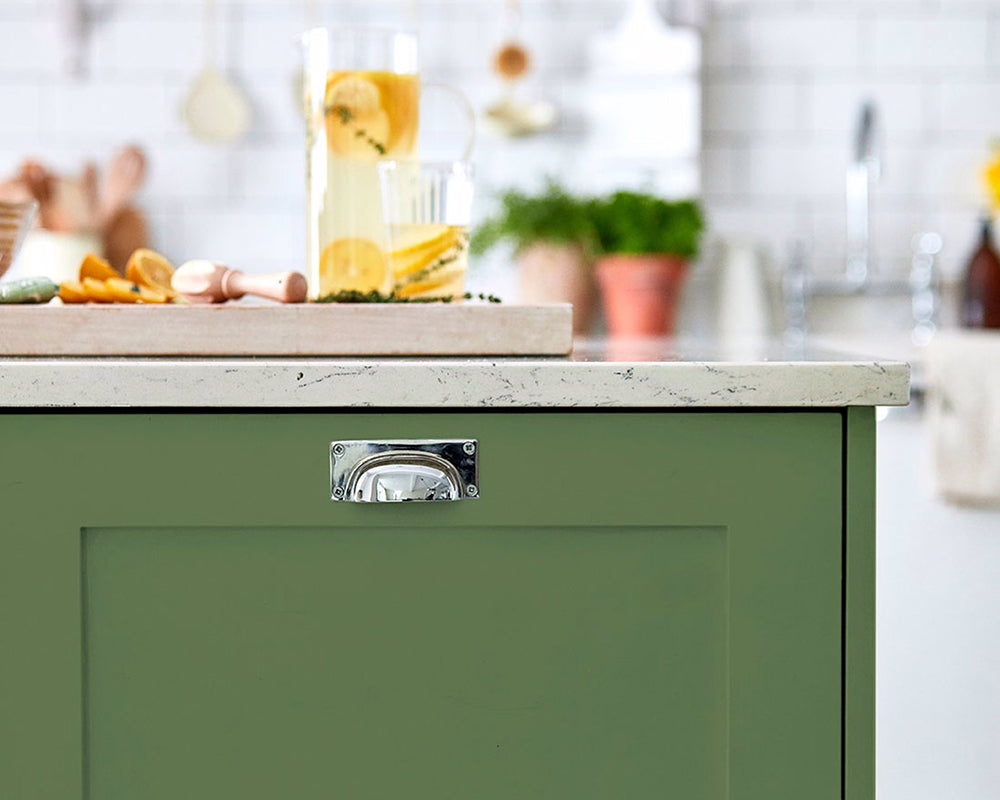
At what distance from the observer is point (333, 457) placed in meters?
0.88

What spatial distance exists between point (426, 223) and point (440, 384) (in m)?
0.25

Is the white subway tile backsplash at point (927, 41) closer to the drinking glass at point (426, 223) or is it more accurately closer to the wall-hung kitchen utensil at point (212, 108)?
the wall-hung kitchen utensil at point (212, 108)

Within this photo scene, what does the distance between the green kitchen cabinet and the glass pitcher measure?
27 centimetres

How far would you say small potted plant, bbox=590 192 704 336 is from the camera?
91.0 inches

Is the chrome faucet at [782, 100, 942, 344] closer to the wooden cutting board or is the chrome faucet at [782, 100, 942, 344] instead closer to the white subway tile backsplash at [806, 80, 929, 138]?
the white subway tile backsplash at [806, 80, 929, 138]

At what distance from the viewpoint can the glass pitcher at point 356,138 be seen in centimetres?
111

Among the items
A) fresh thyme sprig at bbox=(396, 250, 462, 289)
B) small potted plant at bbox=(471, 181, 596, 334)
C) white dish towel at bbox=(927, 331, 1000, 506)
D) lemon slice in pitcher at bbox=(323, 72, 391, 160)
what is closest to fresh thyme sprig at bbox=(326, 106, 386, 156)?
lemon slice in pitcher at bbox=(323, 72, 391, 160)

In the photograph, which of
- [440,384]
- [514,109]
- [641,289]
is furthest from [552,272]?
[440,384]

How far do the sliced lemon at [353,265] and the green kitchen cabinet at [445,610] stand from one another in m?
0.26

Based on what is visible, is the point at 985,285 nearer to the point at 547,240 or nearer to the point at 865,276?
the point at 865,276

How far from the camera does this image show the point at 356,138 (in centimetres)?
112

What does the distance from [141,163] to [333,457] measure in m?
1.77

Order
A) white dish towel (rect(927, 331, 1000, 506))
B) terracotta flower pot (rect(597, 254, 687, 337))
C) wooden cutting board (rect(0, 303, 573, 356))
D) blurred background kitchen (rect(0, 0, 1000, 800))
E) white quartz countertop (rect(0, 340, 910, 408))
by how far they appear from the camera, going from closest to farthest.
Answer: white quartz countertop (rect(0, 340, 910, 408)), wooden cutting board (rect(0, 303, 573, 356)), white dish towel (rect(927, 331, 1000, 506)), terracotta flower pot (rect(597, 254, 687, 337)), blurred background kitchen (rect(0, 0, 1000, 800))

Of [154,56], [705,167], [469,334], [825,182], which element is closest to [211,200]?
[154,56]
